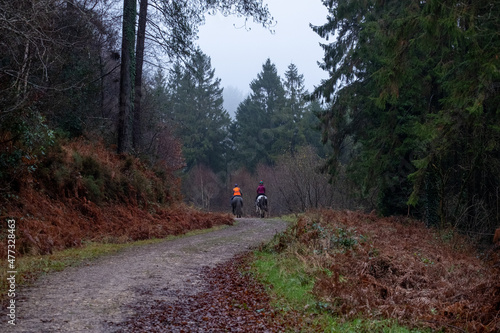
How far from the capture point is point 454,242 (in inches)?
468

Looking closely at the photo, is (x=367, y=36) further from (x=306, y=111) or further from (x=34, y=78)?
(x=306, y=111)

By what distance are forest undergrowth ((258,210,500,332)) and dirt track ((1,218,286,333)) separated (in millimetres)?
1640

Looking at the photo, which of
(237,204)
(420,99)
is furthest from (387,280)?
(237,204)

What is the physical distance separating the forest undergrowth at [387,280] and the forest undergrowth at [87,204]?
4.88 meters

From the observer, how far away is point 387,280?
6613 mm

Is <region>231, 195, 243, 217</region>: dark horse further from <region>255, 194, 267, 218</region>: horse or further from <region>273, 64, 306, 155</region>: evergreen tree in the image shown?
<region>273, 64, 306, 155</region>: evergreen tree

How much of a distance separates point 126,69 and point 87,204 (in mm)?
6598

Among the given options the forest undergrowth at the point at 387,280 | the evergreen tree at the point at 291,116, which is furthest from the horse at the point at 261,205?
the evergreen tree at the point at 291,116

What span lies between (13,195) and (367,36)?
1614cm

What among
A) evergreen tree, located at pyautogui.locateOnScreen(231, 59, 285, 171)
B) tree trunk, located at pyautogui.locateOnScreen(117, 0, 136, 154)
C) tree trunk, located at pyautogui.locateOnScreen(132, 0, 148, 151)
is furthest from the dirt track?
evergreen tree, located at pyautogui.locateOnScreen(231, 59, 285, 171)

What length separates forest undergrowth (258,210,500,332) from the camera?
4836 mm

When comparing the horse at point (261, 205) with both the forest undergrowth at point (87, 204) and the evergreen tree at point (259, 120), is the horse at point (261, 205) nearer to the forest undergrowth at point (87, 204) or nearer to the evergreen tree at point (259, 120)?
the forest undergrowth at point (87, 204)

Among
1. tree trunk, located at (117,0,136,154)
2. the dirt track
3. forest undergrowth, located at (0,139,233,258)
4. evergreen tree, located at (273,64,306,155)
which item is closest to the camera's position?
the dirt track

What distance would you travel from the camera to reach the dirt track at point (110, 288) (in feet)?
16.2
